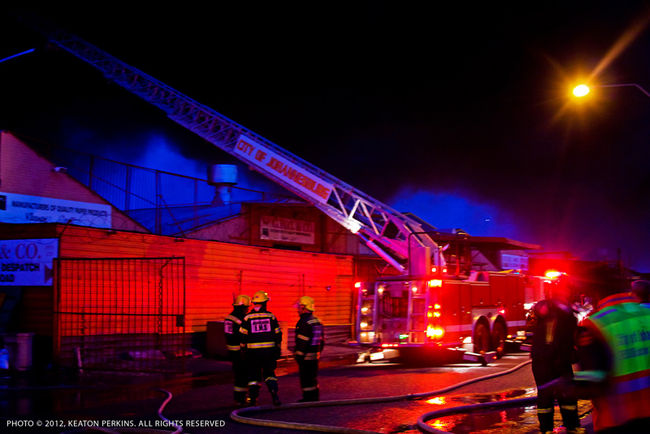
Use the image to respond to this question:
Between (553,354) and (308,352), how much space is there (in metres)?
3.46

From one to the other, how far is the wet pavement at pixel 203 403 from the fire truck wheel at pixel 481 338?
1.32 meters

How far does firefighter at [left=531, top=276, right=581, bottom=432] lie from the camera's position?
5836 mm

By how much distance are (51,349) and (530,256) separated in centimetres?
3294

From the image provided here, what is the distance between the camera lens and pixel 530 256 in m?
39.7

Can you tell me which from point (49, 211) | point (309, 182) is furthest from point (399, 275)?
point (49, 211)

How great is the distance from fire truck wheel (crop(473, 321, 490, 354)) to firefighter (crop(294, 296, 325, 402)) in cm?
667

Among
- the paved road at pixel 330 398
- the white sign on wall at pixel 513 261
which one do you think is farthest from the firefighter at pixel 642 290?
the white sign on wall at pixel 513 261

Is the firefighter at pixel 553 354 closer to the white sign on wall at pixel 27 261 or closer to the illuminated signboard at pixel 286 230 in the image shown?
the white sign on wall at pixel 27 261

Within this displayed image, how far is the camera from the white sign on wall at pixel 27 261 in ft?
42.5

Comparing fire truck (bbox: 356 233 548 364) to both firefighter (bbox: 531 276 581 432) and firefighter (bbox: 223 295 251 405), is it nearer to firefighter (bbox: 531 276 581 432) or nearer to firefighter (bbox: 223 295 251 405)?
firefighter (bbox: 223 295 251 405)

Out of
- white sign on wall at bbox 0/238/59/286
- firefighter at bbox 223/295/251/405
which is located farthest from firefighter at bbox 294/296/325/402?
white sign on wall at bbox 0/238/59/286

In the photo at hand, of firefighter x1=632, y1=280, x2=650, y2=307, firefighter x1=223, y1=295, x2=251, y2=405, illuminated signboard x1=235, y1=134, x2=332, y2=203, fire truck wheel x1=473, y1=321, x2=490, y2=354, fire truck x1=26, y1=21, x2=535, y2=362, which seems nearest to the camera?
firefighter x1=632, y1=280, x2=650, y2=307

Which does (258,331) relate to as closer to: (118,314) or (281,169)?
(118,314)

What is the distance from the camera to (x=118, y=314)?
1229 cm
